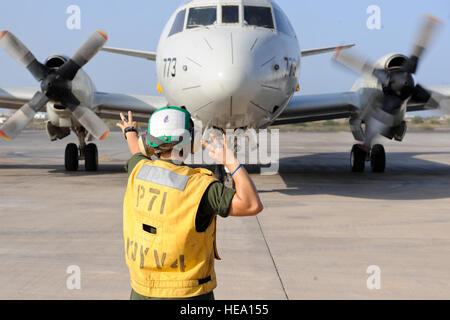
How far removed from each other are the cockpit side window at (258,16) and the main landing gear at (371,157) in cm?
610

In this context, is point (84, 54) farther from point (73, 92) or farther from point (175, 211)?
point (175, 211)

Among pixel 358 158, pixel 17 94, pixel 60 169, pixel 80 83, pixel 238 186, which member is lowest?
pixel 60 169

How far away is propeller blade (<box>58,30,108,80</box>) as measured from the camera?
1192 cm

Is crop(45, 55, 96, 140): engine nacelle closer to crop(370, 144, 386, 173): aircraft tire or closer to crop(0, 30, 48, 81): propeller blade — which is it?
crop(0, 30, 48, 81): propeller blade

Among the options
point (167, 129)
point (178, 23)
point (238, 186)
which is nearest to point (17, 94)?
point (178, 23)

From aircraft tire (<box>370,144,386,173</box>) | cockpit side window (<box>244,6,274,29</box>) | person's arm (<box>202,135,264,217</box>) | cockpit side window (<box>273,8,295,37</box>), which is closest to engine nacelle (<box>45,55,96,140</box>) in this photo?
→ cockpit side window (<box>244,6,274,29</box>)

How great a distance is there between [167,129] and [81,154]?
41.6ft

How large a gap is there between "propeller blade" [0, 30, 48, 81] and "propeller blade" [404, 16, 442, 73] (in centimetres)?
831

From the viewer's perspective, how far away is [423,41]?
12.1 meters

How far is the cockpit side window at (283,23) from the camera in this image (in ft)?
31.4

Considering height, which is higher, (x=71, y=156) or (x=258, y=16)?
(x=258, y=16)

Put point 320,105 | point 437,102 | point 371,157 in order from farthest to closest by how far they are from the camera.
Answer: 1. point 371,157
2. point 320,105
3. point 437,102

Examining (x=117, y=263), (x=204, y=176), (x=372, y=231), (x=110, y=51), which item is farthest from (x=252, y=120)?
(x=204, y=176)

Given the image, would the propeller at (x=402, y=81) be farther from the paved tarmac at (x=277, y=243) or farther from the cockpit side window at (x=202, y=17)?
the cockpit side window at (x=202, y=17)
